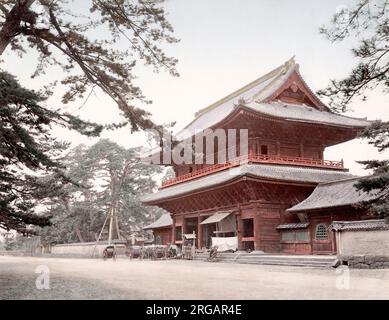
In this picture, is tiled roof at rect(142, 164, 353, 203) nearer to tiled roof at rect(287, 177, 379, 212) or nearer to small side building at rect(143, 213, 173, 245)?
tiled roof at rect(287, 177, 379, 212)

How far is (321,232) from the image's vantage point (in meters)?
21.2

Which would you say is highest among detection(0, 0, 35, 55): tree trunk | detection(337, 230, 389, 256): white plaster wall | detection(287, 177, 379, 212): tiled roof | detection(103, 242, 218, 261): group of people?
detection(0, 0, 35, 55): tree trunk

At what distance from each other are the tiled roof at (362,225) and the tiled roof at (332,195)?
2.14m

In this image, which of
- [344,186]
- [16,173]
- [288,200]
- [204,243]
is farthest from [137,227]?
[16,173]

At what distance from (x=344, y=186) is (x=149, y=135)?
580 inches

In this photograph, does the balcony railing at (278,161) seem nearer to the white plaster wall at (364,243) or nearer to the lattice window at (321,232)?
the lattice window at (321,232)

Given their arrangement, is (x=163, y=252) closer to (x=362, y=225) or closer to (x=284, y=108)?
(x=284, y=108)

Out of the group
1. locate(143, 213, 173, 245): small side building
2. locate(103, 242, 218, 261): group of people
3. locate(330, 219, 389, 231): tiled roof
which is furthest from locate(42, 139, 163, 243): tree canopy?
locate(330, 219, 389, 231): tiled roof

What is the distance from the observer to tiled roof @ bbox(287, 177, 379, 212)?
19.5 m

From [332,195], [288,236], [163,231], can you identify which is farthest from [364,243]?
[163,231]

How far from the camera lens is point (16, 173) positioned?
13.3m

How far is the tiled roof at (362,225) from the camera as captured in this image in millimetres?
15836

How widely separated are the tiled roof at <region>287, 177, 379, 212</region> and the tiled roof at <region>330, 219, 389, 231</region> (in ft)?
7.00

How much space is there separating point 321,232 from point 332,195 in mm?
2011
